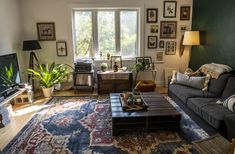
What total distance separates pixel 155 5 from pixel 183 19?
82cm

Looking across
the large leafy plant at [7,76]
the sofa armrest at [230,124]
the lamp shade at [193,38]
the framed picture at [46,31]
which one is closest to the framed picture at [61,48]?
the framed picture at [46,31]

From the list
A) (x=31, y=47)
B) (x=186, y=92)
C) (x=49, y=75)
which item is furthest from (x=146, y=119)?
(x=31, y=47)

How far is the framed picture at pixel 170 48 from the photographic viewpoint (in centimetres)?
532

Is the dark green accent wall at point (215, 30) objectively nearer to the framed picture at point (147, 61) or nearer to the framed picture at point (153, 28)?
the framed picture at point (153, 28)

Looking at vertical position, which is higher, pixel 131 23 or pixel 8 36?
pixel 131 23

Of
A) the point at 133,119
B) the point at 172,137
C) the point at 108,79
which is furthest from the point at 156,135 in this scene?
the point at 108,79

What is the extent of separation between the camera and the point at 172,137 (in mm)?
2840

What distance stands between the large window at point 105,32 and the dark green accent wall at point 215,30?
59.2 inches

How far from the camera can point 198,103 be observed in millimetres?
3113

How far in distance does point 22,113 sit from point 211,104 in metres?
3.32

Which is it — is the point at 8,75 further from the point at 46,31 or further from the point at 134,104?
the point at 134,104

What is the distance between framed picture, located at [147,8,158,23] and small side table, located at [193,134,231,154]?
371 cm

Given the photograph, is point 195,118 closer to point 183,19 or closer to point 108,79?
point 108,79

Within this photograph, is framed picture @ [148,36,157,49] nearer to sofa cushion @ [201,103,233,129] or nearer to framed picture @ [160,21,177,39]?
framed picture @ [160,21,177,39]
